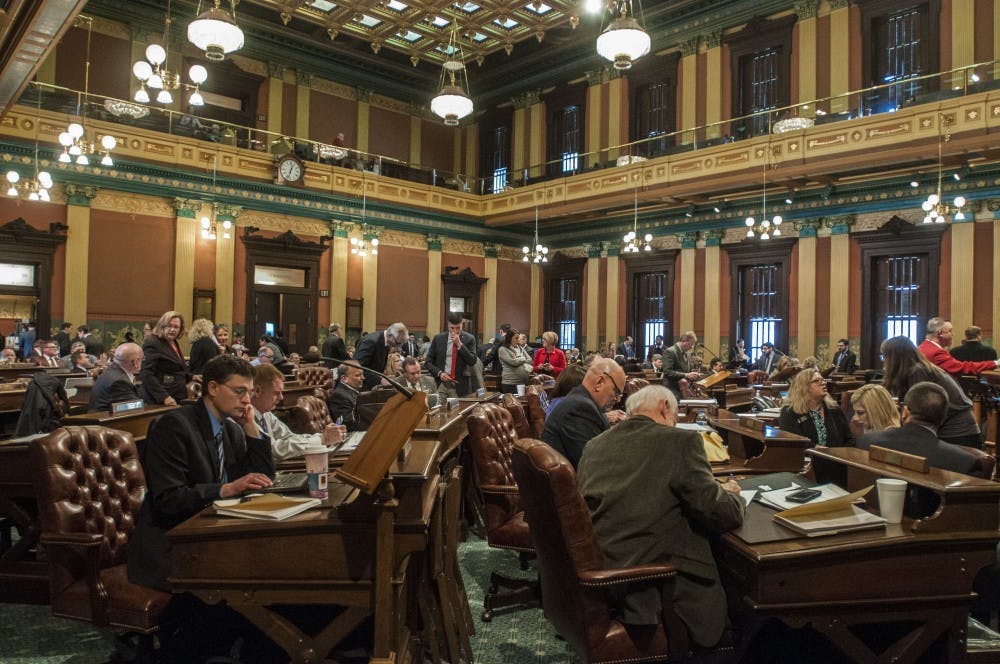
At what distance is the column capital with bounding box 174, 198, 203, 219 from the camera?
14.0 m

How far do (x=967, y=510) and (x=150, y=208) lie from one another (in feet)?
48.6

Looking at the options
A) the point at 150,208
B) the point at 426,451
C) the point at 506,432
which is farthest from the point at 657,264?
the point at 426,451

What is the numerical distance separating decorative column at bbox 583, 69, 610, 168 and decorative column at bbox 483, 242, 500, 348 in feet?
11.3

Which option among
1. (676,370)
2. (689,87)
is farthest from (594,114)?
(676,370)

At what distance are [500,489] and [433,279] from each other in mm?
14374

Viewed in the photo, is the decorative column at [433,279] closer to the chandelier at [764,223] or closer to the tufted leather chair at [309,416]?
the chandelier at [764,223]

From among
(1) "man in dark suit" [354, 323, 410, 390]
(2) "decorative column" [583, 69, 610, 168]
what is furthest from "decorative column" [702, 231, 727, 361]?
(1) "man in dark suit" [354, 323, 410, 390]

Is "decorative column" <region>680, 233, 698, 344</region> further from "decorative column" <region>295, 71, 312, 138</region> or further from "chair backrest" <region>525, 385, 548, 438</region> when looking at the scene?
"chair backrest" <region>525, 385, 548, 438</region>

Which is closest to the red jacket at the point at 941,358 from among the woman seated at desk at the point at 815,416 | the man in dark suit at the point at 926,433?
the woman seated at desk at the point at 815,416

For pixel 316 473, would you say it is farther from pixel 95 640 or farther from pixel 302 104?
pixel 302 104

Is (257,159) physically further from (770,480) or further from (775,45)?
(770,480)

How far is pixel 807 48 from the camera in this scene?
14.4m

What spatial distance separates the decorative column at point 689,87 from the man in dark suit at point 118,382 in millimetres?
13831

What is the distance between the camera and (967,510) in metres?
2.21
